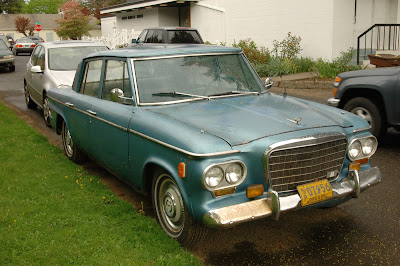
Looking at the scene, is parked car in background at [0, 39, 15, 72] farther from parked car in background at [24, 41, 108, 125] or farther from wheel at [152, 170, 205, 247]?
wheel at [152, 170, 205, 247]

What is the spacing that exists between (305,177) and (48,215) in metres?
2.63

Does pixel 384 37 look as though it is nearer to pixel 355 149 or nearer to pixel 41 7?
pixel 355 149

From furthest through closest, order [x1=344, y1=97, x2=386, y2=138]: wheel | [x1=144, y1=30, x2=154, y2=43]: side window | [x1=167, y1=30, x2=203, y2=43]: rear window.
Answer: [x1=144, y1=30, x2=154, y2=43]: side window < [x1=167, y1=30, x2=203, y2=43]: rear window < [x1=344, y1=97, x2=386, y2=138]: wheel

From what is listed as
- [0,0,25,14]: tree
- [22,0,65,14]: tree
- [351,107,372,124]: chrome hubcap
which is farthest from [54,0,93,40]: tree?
[22,0,65,14]: tree

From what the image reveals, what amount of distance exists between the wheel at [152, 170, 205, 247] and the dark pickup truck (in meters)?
4.35

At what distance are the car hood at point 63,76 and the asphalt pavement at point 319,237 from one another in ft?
14.2

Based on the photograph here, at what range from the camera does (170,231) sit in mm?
4285

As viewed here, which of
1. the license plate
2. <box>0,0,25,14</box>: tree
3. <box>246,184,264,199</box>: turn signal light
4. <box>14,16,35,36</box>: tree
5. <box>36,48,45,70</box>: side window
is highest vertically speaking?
<box>0,0,25,14</box>: tree

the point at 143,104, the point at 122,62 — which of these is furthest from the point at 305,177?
the point at 122,62

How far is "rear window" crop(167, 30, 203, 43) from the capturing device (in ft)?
58.9

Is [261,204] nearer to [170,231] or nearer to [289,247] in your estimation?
[289,247]

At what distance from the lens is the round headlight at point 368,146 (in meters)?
4.49

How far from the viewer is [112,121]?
5031mm

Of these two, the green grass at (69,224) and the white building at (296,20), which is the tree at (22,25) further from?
the green grass at (69,224)
